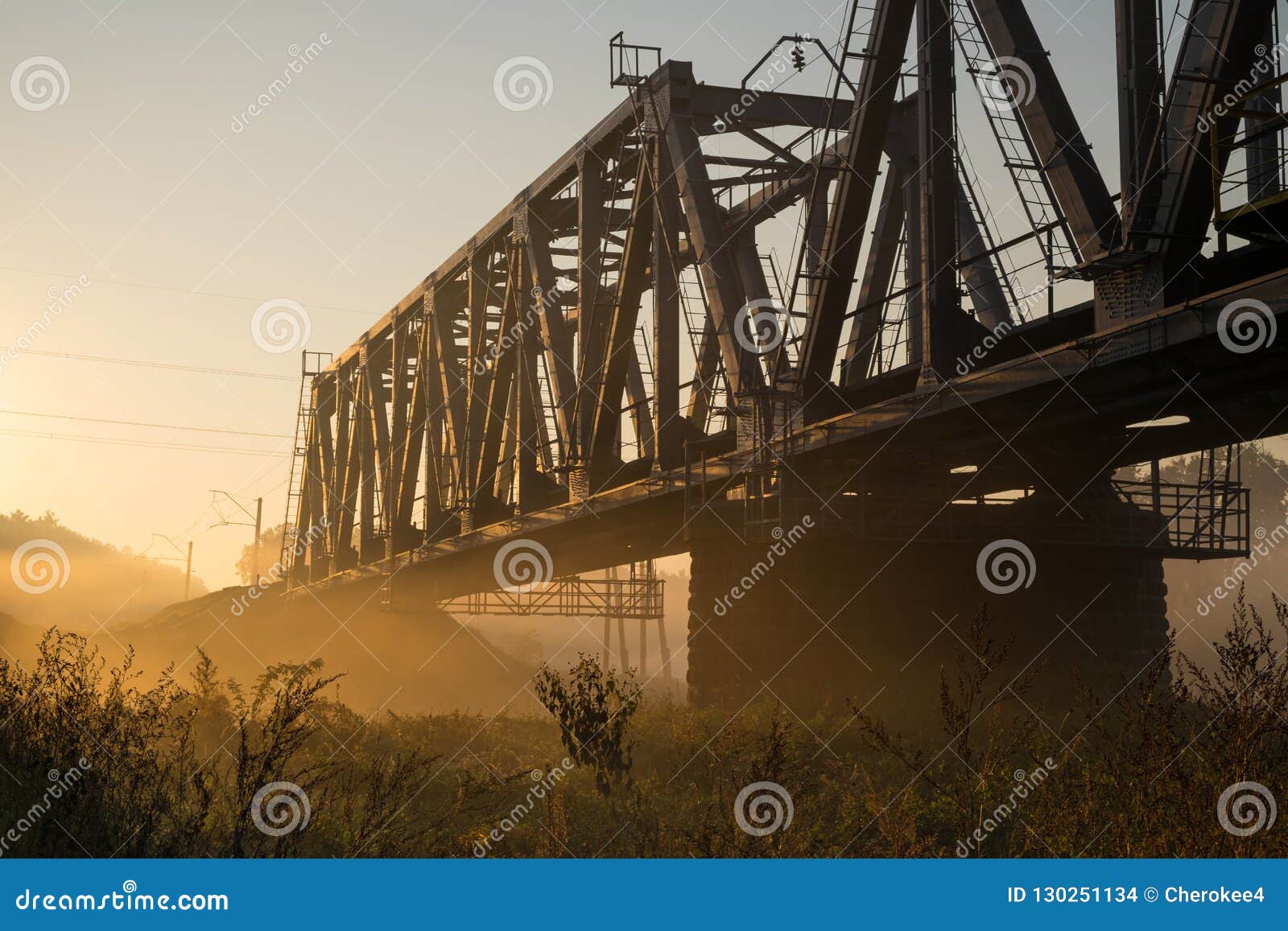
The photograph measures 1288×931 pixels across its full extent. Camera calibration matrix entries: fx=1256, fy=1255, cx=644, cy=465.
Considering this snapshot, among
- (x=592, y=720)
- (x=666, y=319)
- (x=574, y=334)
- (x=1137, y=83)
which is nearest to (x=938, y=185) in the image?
(x=1137, y=83)

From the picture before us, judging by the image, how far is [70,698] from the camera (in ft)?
32.5

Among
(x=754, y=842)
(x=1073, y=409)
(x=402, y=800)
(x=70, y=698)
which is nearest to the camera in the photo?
(x=754, y=842)

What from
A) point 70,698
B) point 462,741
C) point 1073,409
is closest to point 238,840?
point 70,698

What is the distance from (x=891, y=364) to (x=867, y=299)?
10.2ft

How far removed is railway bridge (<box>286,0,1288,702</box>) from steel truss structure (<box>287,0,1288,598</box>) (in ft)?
0.17

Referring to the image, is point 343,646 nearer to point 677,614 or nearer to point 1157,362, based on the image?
point 1157,362

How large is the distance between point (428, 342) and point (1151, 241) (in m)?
29.1

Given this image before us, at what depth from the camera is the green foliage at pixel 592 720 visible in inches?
590

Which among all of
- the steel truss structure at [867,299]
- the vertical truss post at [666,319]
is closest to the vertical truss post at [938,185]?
the steel truss structure at [867,299]

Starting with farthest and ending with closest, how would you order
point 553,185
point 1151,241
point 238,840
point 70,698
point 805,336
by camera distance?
point 553,185
point 805,336
point 1151,241
point 70,698
point 238,840

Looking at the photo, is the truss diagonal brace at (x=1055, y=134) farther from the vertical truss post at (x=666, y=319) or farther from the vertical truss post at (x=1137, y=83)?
the vertical truss post at (x=666, y=319)

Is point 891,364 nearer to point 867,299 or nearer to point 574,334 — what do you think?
point 867,299

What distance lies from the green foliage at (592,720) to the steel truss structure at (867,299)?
3.68 metres

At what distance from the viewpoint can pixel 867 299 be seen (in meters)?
21.8
